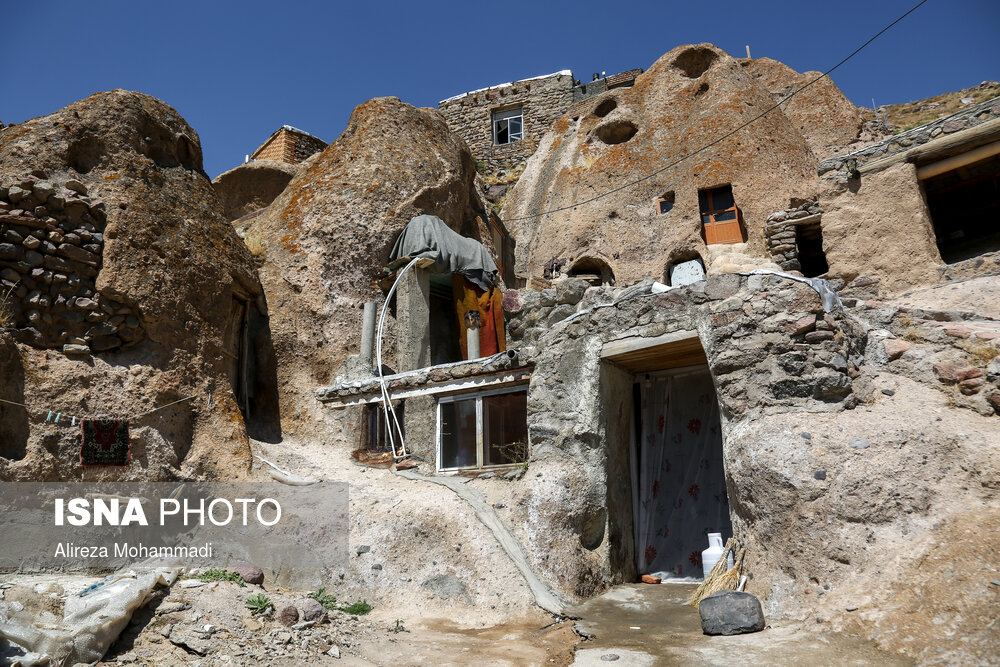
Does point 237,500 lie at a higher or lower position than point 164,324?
lower

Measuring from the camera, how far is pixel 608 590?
7.16 meters

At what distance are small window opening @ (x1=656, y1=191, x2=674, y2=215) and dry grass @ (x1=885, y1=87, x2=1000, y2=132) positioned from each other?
27.9ft

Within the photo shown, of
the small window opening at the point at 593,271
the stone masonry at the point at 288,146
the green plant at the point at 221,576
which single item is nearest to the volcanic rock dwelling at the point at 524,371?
the green plant at the point at 221,576

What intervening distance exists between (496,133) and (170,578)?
21.9 metres

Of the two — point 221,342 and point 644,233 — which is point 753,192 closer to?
point 644,233

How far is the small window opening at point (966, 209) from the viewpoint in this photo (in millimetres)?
12016

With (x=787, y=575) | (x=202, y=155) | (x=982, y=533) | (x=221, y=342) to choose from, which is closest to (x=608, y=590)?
(x=787, y=575)

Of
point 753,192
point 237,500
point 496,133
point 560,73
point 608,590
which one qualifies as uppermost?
point 560,73

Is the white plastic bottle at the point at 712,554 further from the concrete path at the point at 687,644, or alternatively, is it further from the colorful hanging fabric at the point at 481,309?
the colorful hanging fabric at the point at 481,309

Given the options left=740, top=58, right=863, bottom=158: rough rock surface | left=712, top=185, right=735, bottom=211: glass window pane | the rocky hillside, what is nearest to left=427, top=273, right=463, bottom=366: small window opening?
left=712, top=185, right=735, bottom=211: glass window pane

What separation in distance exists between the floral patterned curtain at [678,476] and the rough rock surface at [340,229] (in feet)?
16.7

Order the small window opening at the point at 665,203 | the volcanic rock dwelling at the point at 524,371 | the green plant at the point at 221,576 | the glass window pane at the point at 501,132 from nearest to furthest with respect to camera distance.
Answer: the volcanic rock dwelling at the point at 524,371
the green plant at the point at 221,576
the small window opening at the point at 665,203
the glass window pane at the point at 501,132

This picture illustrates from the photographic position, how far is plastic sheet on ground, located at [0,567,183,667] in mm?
4172

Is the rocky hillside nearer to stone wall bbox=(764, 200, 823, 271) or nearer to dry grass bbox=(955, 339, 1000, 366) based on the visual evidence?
stone wall bbox=(764, 200, 823, 271)
